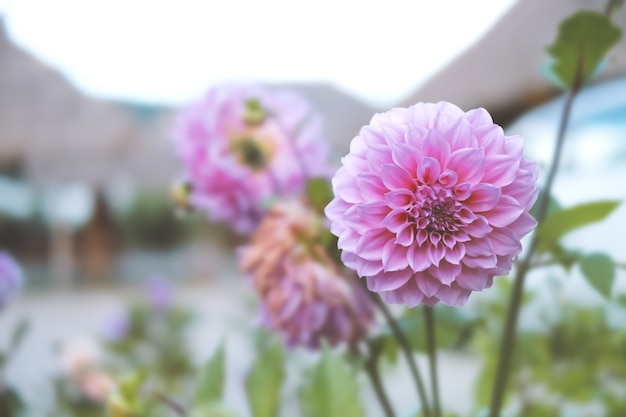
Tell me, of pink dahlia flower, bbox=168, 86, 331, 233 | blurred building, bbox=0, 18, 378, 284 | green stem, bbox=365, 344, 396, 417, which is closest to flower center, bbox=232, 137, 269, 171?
pink dahlia flower, bbox=168, 86, 331, 233

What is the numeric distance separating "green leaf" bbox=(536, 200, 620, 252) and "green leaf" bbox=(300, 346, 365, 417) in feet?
0.30

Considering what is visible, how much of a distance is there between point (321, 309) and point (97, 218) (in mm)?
6235

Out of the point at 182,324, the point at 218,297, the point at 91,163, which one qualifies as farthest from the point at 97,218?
the point at 182,324

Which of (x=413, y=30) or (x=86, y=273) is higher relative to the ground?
(x=413, y=30)

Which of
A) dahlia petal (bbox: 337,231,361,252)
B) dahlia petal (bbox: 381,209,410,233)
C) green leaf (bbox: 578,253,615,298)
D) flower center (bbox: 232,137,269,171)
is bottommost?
green leaf (bbox: 578,253,615,298)

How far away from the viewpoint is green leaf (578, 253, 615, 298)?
0.72 ft

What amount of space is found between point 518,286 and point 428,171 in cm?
13

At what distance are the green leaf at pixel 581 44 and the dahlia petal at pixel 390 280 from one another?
5.5 inches

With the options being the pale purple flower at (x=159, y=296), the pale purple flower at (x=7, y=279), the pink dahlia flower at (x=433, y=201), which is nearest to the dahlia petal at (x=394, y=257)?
the pink dahlia flower at (x=433, y=201)

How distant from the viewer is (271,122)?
0.30m

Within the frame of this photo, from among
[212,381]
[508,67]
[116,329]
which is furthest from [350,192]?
[508,67]

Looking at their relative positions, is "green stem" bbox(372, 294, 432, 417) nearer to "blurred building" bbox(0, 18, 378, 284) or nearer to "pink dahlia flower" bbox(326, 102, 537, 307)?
"pink dahlia flower" bbox(326, 102, 537, 307)

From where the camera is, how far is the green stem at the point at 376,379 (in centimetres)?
24

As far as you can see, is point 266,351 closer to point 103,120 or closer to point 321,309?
point 321,309
